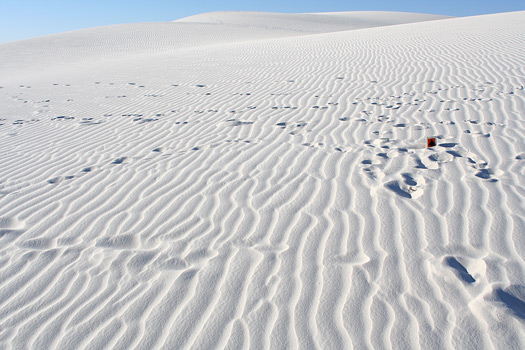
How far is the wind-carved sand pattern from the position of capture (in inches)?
101

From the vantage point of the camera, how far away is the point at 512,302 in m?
2.57

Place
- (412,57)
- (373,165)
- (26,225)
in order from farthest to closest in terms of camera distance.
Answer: (412,57) → (373,165) → (26,225)

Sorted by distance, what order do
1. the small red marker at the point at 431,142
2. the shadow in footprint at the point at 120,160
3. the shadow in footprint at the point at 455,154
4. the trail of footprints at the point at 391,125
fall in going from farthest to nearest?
the shadow in footprint at the point at 120,160
the small red marker at the point at 431,142
the shadow in footprint at the point at 455,154
the trail of footprints at the point at 391,125

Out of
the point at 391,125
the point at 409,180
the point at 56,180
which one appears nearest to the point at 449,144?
the point at 391,125

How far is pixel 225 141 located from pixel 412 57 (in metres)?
8.89

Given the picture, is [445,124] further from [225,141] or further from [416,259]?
[416,259]

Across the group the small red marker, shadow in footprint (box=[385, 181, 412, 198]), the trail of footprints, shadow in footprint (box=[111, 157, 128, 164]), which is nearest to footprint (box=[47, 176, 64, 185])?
the trail of footprints

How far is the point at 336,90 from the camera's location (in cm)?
903

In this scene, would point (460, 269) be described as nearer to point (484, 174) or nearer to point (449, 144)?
point (484, 174)

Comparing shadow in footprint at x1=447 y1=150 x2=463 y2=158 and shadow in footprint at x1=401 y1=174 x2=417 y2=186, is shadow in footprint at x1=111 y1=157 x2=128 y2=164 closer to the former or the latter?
shadow in footprint at x1=401 y1=174 x2=417 y2=186

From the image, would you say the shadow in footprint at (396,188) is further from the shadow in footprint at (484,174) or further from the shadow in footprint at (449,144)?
the shadow in footprint at (449,144)

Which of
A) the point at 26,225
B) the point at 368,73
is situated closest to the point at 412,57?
the point at 368,73

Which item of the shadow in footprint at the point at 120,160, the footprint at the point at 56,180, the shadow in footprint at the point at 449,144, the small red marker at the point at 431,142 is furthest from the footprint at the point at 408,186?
the footprint at the point at 56,180

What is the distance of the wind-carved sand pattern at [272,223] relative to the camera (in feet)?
8.38
